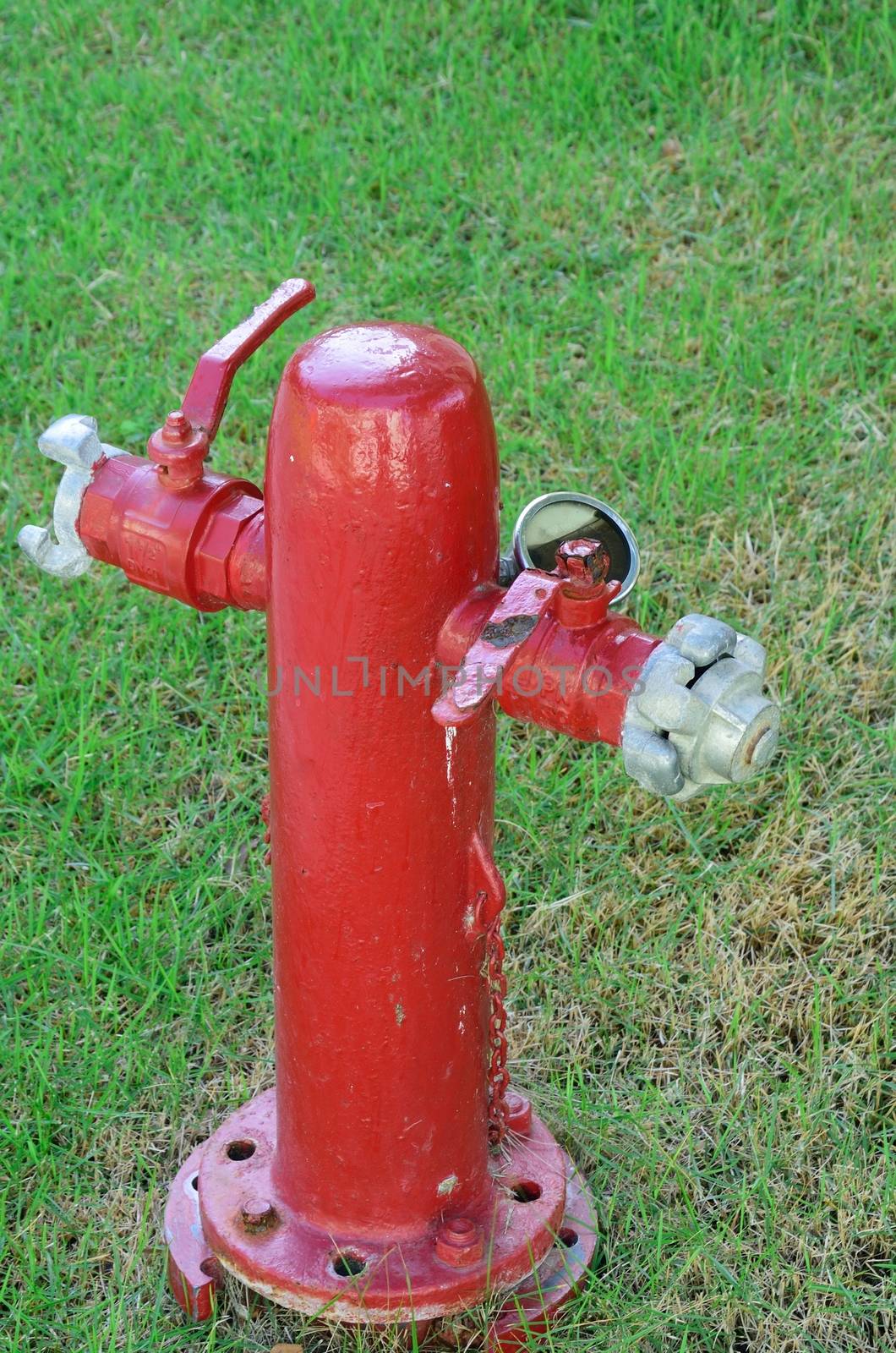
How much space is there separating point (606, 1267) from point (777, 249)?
2.52 meters

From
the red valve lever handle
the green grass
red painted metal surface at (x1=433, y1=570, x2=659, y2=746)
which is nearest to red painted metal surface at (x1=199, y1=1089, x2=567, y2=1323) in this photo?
the green grass

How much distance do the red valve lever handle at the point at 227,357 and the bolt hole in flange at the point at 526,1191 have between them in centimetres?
109

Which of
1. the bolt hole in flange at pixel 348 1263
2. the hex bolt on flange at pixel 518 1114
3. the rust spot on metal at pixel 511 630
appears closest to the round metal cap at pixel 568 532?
the rust spot on metal at pixel 511 630

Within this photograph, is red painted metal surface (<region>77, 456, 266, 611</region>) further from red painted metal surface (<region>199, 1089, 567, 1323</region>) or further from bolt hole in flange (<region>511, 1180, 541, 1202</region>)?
bolt hole in flange (<region>511, 1180, 541, 1202</region>)

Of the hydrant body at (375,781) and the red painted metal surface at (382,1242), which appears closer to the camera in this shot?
the hydrant body at (375,781)

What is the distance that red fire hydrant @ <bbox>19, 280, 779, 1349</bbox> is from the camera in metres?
1.70

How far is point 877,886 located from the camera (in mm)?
2693

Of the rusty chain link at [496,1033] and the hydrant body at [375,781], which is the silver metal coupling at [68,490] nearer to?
the hydrant body at [375,781]

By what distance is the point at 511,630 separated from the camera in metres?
1.71

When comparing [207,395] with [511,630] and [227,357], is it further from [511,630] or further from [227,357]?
[511,630]

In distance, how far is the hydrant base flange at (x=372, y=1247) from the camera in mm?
2035

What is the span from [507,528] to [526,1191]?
1.62m

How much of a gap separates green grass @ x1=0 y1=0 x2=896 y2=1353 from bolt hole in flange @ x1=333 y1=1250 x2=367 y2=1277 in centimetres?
19

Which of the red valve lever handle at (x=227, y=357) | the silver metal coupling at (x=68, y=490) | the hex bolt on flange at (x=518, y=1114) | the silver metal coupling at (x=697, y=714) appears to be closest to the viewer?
the silver metal coupling at (x=697, y=714)
